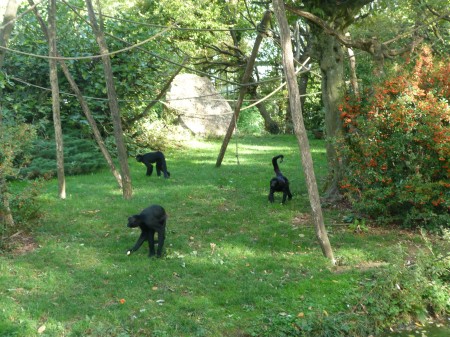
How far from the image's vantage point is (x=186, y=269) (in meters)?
9.75

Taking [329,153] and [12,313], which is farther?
[329,153]

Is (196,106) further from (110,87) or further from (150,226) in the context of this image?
(150,226)

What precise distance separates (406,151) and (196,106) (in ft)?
60.0

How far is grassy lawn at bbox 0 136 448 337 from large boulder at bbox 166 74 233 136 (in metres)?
13.0

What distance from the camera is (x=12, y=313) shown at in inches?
305

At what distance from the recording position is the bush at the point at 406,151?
37.9 feet

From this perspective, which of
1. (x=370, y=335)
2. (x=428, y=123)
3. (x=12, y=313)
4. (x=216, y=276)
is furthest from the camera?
(x=428, y=123)

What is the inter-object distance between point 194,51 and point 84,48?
1154 cm

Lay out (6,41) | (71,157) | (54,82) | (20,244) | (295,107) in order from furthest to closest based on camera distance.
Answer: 1. (71,157)
2. (54,82)
3. (20,244)
4. (6,41)
5. (295,107)

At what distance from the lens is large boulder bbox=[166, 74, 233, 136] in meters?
28.0

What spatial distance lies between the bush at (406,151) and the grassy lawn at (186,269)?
82 cm

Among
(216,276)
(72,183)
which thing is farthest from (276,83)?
(216,276)

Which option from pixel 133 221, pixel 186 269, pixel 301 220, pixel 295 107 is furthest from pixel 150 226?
pixel 301 220

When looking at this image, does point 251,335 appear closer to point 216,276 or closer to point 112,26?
point 216,276
